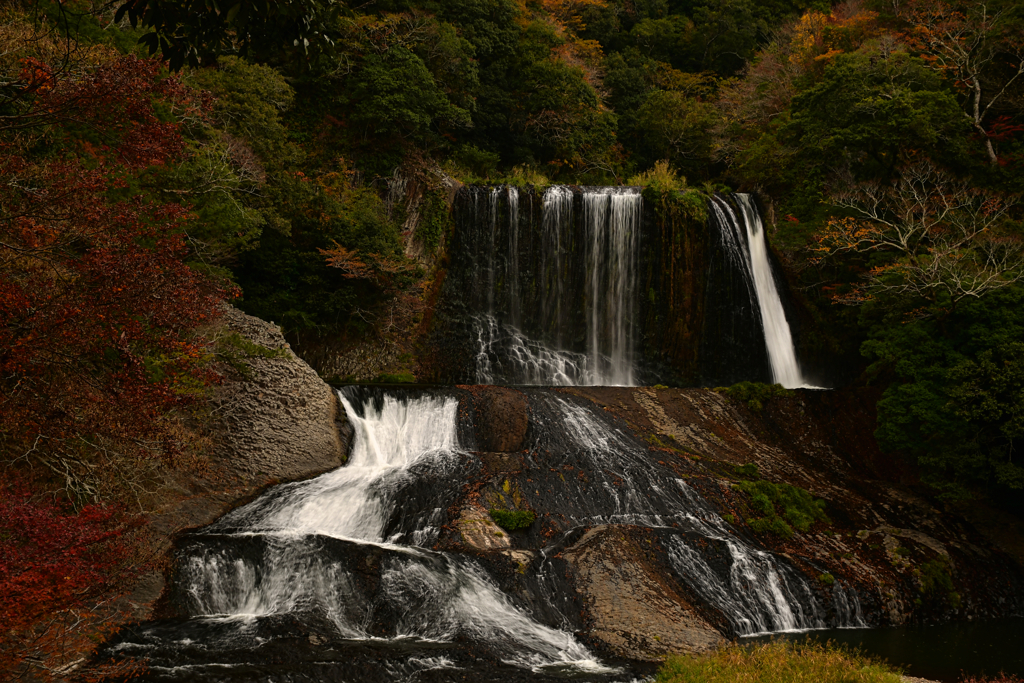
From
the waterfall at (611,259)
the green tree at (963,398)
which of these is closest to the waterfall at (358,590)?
the green tree at (963,398)

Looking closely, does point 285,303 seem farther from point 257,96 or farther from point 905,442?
point 905,442

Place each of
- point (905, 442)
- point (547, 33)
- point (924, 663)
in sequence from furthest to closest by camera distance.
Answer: point (547, 33)
point (905, 442)
point (924, 663)

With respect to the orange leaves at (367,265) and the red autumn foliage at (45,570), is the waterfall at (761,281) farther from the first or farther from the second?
the red autumn foliage at (45,570)


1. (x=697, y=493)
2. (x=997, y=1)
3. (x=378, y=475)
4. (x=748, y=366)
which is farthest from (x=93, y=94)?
(x=997, y=1)

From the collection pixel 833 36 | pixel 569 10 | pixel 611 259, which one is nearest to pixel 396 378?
pixel 611 259

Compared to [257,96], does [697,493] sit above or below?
below

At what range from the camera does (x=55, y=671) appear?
7.08 meters

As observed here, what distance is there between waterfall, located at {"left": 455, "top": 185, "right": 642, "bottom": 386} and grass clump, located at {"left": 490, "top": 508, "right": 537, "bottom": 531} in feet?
33.5

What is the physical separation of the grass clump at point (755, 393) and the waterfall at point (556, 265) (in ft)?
12.7

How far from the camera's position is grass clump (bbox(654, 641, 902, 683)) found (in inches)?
294

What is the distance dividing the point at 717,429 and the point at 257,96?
14.9m

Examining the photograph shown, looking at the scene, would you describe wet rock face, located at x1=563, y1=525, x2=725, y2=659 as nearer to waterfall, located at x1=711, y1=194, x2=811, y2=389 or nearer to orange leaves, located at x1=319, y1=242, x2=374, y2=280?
orange leaves, located at x1=319, y1=242, x2=374, y2=280

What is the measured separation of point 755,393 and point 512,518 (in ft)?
31.0

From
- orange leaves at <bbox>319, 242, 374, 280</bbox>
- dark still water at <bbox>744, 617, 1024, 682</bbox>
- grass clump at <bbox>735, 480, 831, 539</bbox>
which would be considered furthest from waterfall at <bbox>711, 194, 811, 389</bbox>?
orange leaves at <bbox>319, 242, 374, 280</bbox>
